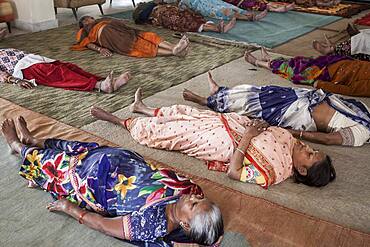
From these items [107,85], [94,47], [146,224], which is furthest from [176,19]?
[146,224]

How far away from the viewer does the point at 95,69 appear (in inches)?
147

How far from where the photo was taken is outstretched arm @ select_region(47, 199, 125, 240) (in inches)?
63.7

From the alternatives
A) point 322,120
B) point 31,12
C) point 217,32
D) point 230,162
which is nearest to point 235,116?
point 230,162

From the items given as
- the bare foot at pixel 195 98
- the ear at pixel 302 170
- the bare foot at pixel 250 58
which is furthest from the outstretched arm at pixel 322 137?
the bare foot at pixel 250 58

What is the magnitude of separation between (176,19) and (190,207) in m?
3.81

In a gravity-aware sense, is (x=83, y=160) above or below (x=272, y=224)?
above

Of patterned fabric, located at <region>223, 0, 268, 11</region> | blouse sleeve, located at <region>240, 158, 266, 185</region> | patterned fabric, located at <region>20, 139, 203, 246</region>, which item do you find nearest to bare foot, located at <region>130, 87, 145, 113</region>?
patterned fabric, located at <region>20, 139, 203, 246</region>

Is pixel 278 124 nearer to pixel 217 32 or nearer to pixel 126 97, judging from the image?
pixel 126 97

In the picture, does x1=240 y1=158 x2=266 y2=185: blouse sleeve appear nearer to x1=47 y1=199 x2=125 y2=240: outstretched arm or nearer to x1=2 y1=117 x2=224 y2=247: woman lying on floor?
x1=2 y1=117 x2=224 y2=247: woman lying on floor

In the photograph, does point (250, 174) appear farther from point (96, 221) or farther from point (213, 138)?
point (96, 221)

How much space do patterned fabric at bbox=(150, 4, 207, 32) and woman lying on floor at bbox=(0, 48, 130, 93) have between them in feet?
6.21

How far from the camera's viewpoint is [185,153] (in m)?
2.35

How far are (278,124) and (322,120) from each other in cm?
26

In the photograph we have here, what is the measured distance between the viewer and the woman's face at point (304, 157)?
1956 mm
